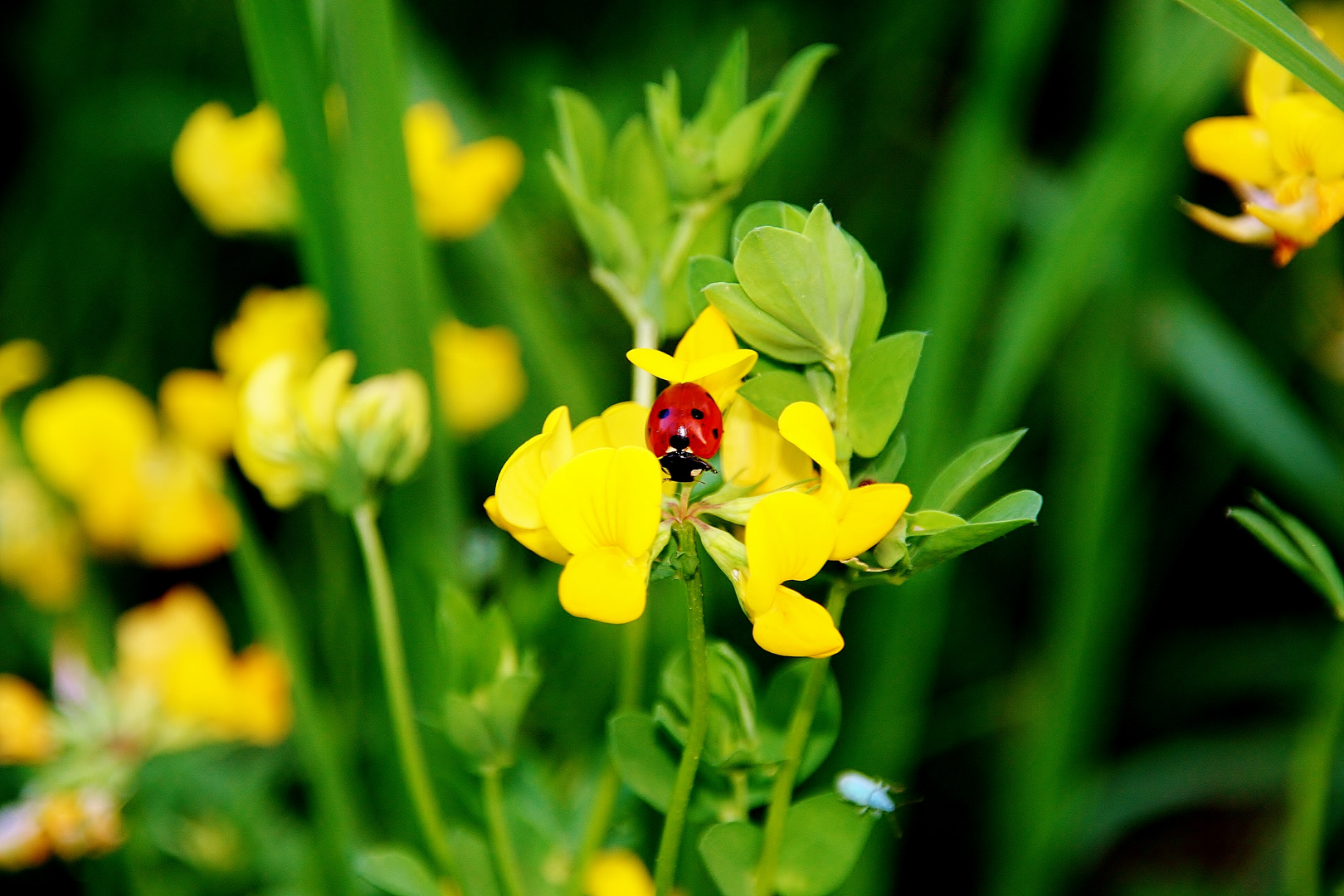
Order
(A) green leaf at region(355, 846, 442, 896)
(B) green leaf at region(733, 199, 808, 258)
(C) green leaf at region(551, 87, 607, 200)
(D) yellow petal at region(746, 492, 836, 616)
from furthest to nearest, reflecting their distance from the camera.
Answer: (C) green leaf at region(551, 87, 607, 200) → (A) green leaf at region(355, 846, 442, 896) → (B) green leaf at region(733, 199, 808, 258) → (D) yellow petal at region(746, 492, 836, 616)

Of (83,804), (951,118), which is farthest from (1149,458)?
(83,804)

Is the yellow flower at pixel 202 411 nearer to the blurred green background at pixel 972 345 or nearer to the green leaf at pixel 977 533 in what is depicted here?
the blurred green background at pixel 972 345

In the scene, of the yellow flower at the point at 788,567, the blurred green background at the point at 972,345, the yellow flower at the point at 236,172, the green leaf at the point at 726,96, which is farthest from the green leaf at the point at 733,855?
the yellow flower at the point at 236,172

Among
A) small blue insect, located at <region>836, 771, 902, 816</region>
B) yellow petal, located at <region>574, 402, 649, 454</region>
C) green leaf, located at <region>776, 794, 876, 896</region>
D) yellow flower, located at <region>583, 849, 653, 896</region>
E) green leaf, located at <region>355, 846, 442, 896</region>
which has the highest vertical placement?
yellow petal, located at <region>574, 402, 649, 454</region>

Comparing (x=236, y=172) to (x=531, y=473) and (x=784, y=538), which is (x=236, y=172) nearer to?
(x=531, y=473)

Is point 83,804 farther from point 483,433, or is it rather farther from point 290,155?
point 483,433

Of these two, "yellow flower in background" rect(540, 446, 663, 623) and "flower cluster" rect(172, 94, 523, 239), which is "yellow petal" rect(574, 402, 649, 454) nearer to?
"yellow flower in background" rect(540, 446, 663, 623)

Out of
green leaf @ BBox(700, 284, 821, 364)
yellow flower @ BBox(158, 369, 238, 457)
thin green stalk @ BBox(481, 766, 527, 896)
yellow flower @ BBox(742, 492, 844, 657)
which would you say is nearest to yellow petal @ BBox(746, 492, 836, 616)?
yellow flower @ BBox(742, 492, 844, 657)
